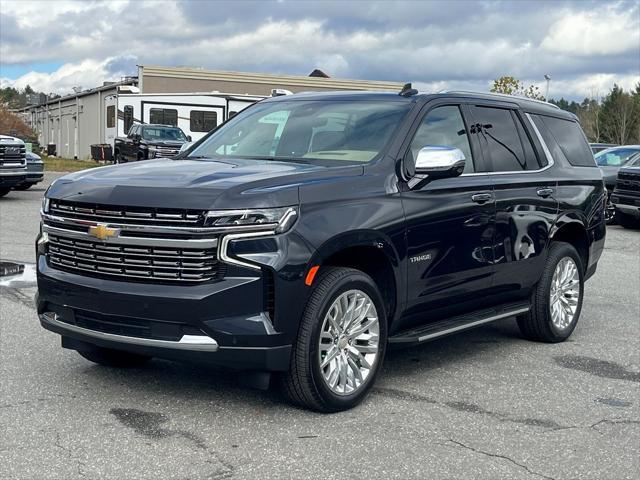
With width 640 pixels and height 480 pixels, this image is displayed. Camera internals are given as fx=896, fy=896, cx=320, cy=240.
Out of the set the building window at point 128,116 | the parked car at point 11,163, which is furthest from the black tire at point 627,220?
the building window at point 128,116

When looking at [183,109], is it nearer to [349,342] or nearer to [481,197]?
[481,197]

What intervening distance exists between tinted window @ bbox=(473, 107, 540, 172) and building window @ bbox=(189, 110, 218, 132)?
26385mm

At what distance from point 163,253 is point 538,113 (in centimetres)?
390

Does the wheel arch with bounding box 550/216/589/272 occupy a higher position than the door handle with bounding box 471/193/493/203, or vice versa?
the door handle with bounding box 471/193/493/203

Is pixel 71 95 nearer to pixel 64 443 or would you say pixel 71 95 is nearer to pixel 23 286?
pixel 23 286

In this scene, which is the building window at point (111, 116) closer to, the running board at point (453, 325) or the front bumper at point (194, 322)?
the running board at point (453, 325)

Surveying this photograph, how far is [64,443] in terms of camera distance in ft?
14.6

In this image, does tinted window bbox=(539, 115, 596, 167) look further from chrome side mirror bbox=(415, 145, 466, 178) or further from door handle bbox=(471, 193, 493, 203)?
chrome side mirror bbox=(415, 145, 466, 178)

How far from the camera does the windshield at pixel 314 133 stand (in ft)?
19.0

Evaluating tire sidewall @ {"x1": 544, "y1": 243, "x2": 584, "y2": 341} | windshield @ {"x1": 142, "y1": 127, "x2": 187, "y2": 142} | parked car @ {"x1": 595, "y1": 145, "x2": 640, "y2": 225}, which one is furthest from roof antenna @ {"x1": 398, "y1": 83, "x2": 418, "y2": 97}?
windshield @ {"x1": 142, "y1": 127, "x2": 187, "y2": 142}

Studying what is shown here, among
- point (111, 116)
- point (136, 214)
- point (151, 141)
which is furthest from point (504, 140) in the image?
point (111, 116)

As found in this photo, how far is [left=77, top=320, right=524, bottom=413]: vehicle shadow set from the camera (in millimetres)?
5320

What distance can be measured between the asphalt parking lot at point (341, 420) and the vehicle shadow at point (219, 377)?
0.01 metres

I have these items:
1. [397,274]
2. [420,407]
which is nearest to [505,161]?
[397,274]
